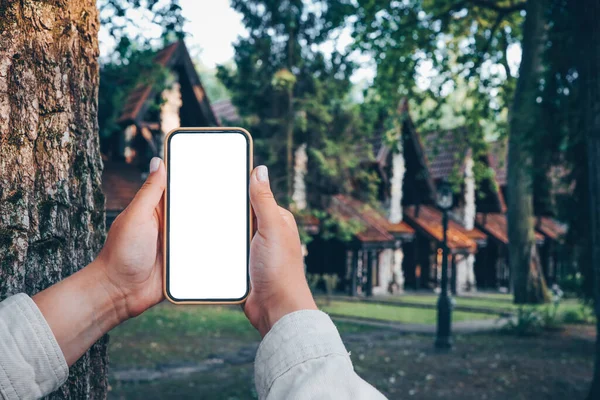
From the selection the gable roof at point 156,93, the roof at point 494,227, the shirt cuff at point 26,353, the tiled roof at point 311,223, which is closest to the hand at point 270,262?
the shirt cuff at point 26,353

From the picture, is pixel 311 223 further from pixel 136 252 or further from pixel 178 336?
pixel 136 252

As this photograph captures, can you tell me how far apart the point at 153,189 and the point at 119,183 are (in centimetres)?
1646

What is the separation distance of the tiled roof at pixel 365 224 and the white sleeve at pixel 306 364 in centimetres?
2271

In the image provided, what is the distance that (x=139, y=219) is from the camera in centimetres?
188

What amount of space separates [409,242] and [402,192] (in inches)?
108

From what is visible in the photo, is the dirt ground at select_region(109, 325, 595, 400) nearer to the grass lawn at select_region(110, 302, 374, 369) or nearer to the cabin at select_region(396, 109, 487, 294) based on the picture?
the grass lawn at select_region(110, 302, 374, 369)

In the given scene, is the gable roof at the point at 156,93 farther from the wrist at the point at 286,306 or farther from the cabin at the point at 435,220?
the wrist at the point at 286,306

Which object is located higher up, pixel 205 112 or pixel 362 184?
pixel 205 112

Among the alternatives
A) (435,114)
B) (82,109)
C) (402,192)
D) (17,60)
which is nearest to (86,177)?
(82,109)

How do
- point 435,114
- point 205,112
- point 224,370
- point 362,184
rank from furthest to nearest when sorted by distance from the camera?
point 362,184 < point 205,112 < point 435,114 < point 224,370

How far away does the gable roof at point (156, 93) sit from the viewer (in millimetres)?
18688

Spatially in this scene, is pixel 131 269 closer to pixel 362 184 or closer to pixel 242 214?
pixel 242 214

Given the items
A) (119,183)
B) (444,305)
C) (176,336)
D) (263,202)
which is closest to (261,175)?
(263,202)

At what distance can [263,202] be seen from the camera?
188 centimetres
